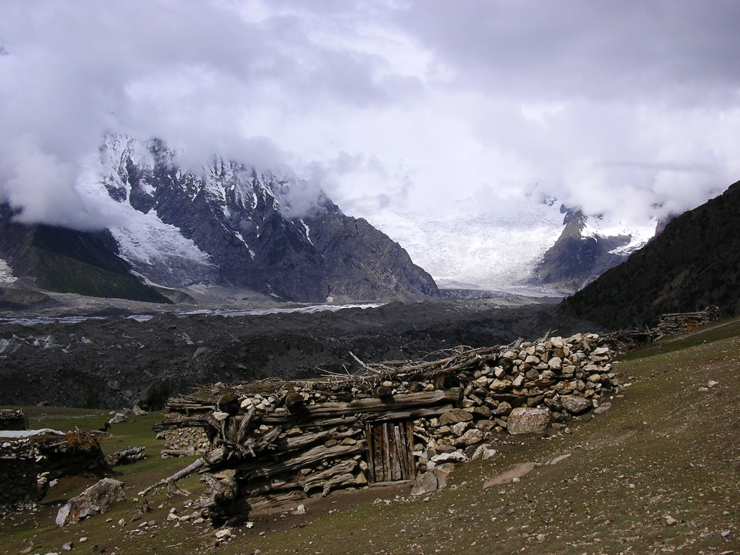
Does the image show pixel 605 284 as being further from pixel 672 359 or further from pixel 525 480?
pixel 525 480

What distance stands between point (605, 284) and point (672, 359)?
350 feet

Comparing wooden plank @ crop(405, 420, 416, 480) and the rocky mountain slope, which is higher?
the rocky mountain slope

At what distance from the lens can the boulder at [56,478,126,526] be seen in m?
19.2

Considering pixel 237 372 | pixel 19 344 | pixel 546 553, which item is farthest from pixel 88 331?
pixel 546 553

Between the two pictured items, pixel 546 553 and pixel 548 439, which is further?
pixel 548 439

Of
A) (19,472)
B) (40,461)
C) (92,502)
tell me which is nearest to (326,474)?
(92,502)

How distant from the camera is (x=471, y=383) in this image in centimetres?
1697

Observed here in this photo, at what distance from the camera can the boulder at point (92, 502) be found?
63.0 ft

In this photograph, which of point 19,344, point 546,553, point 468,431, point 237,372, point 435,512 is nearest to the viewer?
point 546,553

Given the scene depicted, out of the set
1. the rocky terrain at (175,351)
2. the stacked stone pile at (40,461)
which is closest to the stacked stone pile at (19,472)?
the stacked stone pile at (40,461)

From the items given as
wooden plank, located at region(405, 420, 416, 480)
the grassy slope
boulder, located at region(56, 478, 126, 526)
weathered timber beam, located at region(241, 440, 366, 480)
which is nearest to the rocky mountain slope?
the grassy slope

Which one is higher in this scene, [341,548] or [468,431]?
[468,431]

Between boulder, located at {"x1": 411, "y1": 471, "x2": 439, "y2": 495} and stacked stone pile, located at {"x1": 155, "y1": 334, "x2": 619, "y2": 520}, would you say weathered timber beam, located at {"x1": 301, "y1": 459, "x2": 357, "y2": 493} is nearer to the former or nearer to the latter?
stacked stone pile, located at {"x1": 155, "y1": 334, "x2": 619, "y2": 520}

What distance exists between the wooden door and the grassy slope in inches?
35.1
